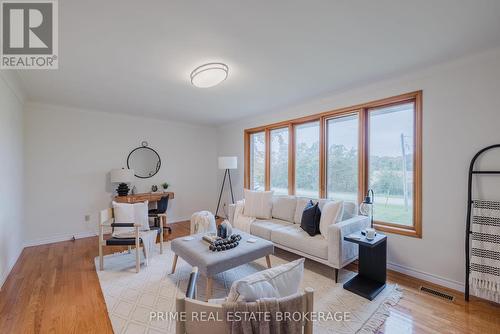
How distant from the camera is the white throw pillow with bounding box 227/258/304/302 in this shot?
3.23 ft

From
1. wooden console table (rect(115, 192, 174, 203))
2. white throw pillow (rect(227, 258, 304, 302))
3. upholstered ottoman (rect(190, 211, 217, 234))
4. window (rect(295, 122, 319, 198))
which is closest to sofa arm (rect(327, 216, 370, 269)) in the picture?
window (rect(295, 122, 319, 198))

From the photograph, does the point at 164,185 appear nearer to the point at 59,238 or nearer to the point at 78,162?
the point at 78,162

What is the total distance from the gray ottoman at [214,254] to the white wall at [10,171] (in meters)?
2.07

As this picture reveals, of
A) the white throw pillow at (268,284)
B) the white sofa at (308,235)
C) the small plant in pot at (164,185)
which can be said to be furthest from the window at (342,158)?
the small plant in pot at (164,185)

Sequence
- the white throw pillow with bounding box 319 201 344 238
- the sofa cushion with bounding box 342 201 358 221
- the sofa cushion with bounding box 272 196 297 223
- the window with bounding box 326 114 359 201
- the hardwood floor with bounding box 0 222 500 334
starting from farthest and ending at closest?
the sofa cushion with bounding box 272 196 297 223 < the window with bounding box 326 114 359 201 < the sofa cushion with bounding box 342 201 358 221 < the white throw pillow with bounding box 319 201 344 238 < the hardwood floor with bounding box 0 222 500 334

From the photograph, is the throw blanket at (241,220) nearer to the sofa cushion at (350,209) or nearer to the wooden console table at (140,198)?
the sofa cushion at (350,209)

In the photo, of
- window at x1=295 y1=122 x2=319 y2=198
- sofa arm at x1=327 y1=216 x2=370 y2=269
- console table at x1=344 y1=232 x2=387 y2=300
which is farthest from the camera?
window at x1=295 y1=122 x2=319 y2=198

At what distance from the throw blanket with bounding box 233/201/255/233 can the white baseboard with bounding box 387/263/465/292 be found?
2013mm

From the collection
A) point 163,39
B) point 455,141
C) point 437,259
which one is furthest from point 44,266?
point 455,141

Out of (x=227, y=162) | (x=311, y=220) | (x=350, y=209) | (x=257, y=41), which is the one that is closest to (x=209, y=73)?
(x=257, y=41)

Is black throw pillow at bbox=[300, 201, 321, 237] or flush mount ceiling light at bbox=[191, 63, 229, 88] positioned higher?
flush mount ceiling light at bbox=[191, 63, 229, 88]

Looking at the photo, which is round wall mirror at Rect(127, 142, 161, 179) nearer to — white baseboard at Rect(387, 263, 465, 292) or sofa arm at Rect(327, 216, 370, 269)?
Result: sofa arm at Rect(327, 216, 370, 269)

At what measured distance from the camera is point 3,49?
2.12 m

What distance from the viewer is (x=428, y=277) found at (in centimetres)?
260
